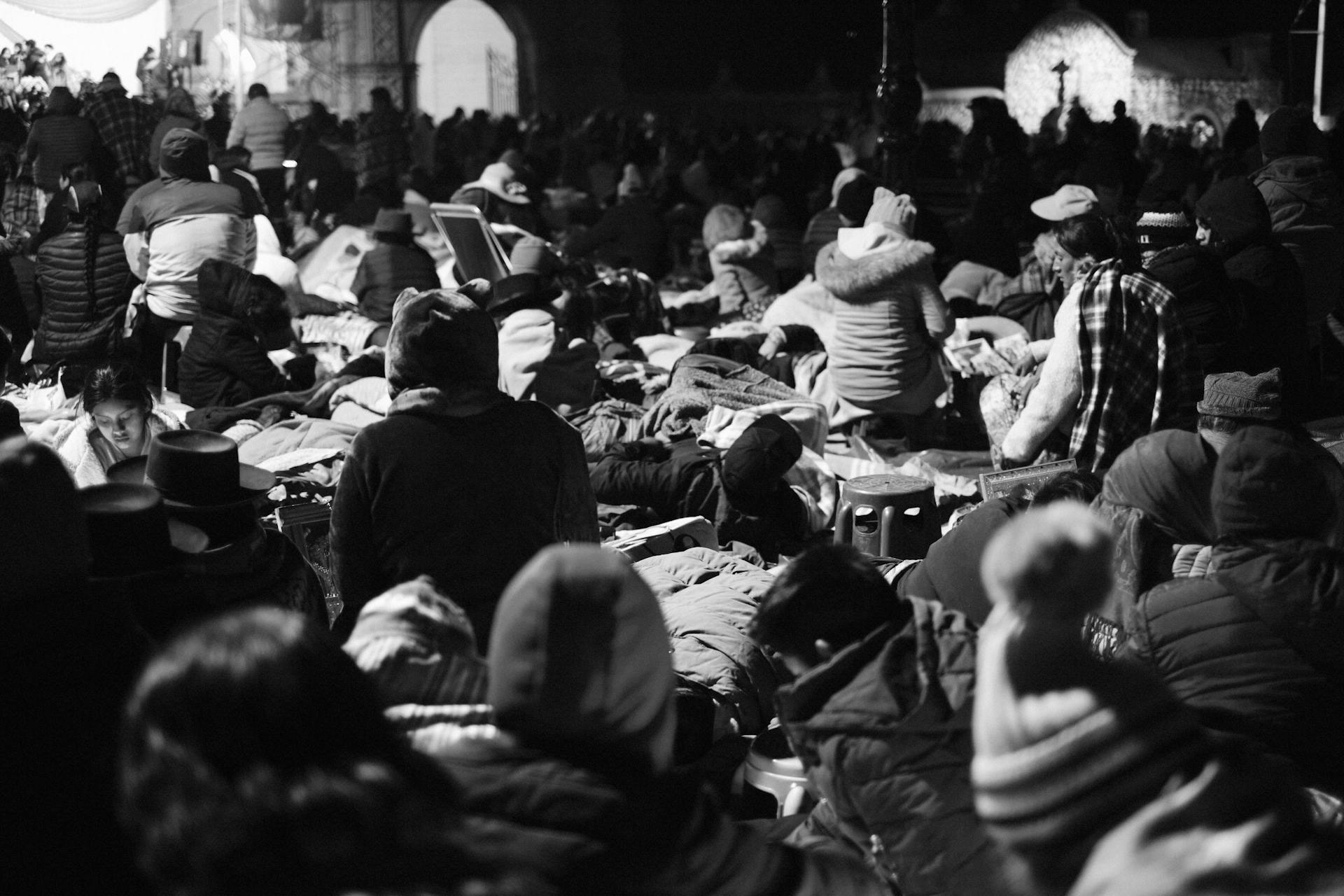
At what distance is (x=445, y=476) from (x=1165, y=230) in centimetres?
351

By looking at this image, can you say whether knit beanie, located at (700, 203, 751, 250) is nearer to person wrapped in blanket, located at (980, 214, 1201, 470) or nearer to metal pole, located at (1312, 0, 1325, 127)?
person wrapped in blanket, located at (980, 214, 1201, 470)

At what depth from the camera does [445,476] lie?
2.85 metres

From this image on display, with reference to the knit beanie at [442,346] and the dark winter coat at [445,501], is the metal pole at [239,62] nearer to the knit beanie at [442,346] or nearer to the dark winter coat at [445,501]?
the knit beanie at [442,346]

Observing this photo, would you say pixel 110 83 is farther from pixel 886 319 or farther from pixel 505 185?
pixel 886 319

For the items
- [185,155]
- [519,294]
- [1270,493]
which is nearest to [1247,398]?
[1270,493]

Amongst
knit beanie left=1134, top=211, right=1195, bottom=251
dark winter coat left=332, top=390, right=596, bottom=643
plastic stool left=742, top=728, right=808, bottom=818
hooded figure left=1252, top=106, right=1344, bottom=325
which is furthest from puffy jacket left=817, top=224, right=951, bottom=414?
dark winter coat left=332, top=390, right=596, bottom=643

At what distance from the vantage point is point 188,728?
1408 mm

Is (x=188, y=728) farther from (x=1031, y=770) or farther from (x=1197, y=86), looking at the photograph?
(x=1197, y=86)

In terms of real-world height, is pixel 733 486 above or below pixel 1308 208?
below

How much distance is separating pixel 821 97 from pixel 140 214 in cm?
3293

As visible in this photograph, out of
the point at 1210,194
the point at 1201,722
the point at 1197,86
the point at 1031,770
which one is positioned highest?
the point at 1197,86

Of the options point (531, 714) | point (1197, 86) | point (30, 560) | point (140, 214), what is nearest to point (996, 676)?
point (531, 714)

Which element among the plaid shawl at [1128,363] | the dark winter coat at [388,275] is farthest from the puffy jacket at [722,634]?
the dark winter coat at [388,275]

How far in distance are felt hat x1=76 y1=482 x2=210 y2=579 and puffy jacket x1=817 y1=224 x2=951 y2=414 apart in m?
4.43
